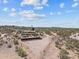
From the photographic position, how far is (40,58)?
28750 millimetres

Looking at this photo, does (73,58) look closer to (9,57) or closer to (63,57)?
(63,57)

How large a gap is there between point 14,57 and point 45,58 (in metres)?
5.09

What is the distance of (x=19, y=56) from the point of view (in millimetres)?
29750

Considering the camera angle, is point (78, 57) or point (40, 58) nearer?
point (40, 58)

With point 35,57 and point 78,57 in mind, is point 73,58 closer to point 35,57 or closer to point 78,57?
point 78,57

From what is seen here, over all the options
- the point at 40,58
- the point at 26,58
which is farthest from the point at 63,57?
the point at 26,58

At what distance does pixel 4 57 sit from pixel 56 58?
28.2 ft

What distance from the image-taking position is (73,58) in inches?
1172

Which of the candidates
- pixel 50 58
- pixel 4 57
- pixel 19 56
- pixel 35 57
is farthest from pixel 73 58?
pixel 4 57

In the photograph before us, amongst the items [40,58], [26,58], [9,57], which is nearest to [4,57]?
[9,57]

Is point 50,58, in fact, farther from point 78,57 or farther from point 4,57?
point 4,57

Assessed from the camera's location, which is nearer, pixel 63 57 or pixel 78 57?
pixel 63 57

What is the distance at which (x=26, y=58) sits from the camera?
28.5m

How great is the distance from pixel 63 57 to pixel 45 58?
2.95m
